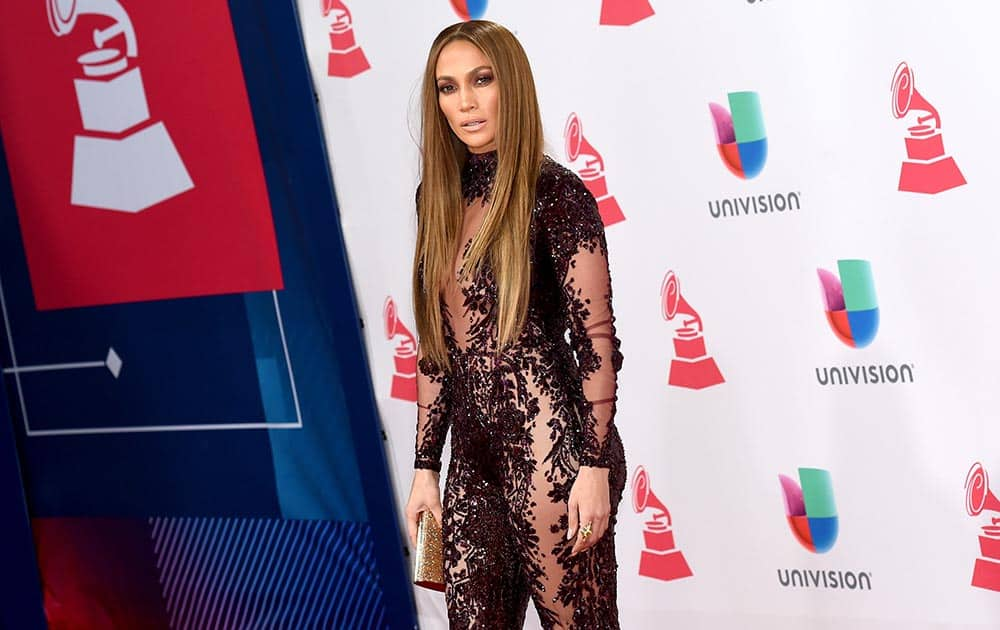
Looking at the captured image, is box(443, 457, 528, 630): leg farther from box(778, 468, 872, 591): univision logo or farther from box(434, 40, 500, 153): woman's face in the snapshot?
box(778, 468, 872, 591): univision logo

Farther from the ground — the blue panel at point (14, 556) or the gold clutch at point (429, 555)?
the gold clutch at point (429, 555)

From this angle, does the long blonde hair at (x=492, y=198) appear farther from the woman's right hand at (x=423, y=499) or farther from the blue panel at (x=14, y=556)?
the blue panel at (x=14, y=556)

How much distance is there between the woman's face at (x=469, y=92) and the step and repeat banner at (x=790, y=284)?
35.1 inches

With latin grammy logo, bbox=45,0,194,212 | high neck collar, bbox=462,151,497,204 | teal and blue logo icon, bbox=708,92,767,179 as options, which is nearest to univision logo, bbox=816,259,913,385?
teal and blue logo icon, bbox=708,92,767,179

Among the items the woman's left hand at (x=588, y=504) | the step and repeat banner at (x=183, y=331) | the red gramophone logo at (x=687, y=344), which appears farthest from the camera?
the step and repeat banner at (x=183, y=331)

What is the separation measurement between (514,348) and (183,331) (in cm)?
192

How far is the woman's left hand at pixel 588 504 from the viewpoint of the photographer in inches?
80.9

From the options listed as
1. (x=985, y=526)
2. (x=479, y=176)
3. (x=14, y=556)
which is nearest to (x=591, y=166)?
(x=479, y=176)

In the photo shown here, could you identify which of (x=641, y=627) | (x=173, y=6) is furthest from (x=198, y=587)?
(x=173, y=6)

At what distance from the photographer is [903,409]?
276 centimetres

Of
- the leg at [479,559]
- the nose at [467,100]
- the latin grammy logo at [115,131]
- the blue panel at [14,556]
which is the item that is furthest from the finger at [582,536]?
the blue panel at [14,556]

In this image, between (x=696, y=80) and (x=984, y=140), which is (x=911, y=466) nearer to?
(x=984, y=140)

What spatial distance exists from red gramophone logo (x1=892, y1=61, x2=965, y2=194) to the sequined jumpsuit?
2.97 feet

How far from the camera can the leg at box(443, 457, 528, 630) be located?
216 cm
